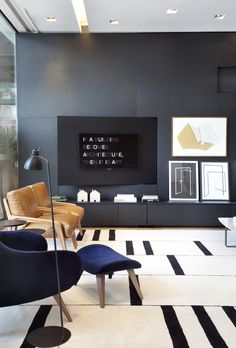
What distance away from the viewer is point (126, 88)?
22.9ft

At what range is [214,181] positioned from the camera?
6918 millimetres

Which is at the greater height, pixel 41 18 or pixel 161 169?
pixel 41 18

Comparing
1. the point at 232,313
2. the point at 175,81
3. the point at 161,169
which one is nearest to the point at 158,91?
the point at 175,81

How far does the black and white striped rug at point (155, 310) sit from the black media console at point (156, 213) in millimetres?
1686

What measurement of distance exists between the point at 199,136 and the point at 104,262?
13.8 ft

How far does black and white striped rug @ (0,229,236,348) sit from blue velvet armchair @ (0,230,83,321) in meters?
0.29

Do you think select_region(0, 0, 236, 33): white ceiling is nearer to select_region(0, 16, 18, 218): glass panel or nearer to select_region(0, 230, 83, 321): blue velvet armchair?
select_region(0, 16, 18, 218): glass panel

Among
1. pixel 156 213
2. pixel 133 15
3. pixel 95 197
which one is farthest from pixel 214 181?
pixel 133 15

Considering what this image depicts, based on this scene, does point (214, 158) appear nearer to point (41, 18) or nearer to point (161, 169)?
point (161, 169)

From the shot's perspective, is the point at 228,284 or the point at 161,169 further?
the point at 161,169

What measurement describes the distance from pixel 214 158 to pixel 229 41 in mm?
2130

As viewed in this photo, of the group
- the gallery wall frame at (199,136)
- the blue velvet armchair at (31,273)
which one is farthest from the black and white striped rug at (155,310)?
the gallery wall frame at (199,136)

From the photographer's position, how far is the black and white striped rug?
8.98ft

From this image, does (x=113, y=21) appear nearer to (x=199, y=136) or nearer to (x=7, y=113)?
(x=7, y=113)
